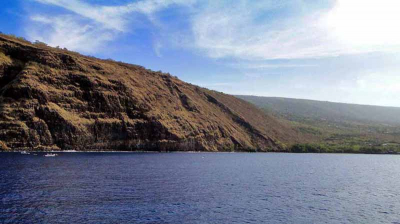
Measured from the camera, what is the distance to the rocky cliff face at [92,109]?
11225 cm

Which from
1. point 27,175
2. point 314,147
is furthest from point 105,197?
point 314,147

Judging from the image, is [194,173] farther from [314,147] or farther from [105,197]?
[314,147]

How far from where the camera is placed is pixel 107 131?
12862 cm

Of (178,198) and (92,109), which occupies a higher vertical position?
(92,109)

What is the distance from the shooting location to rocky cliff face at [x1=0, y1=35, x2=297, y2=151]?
112250 millimetres

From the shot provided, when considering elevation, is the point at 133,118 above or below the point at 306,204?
above

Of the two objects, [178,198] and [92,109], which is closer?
[178,198]

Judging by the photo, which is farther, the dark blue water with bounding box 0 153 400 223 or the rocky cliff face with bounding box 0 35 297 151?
the rocky cliff face with bounding box 0 35 297 151

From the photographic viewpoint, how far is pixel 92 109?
5172 inches

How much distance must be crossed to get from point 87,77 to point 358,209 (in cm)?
11700

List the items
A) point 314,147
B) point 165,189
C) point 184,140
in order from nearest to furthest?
point 165,189 < point 184,140 < point 314,147

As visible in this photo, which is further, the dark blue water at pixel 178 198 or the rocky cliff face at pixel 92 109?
the rocky cliff face at pixel 92 109

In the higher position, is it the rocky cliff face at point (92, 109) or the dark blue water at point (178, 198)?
the rocky cliff face at point (92, 109)

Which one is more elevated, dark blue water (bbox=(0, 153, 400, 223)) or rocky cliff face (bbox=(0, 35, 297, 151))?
rocky cliff face (bbox=(0, 35, 297, 151))
